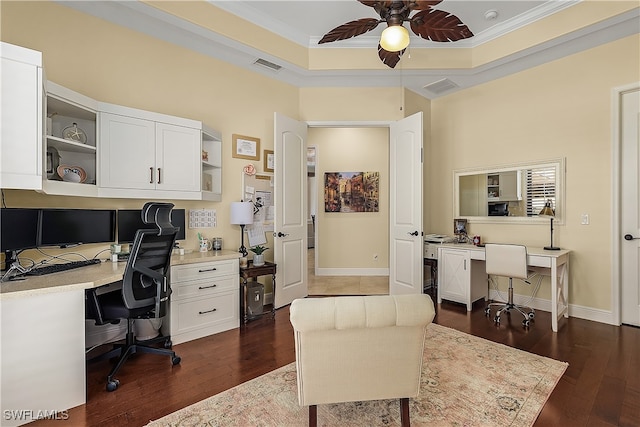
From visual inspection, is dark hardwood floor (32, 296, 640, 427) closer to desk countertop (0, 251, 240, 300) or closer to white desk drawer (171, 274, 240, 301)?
white desk drawer (171, 274, 240, 301)

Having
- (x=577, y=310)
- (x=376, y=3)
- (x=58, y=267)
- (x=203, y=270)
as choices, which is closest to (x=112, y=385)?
(x=58, y=267)

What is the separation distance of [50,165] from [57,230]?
1.67ft

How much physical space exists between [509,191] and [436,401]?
3059 millimetres

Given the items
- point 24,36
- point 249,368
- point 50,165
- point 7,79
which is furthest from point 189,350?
point 24,36

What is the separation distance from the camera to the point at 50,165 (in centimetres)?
239

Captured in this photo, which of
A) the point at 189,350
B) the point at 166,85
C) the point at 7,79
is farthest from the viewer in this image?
the point at 166,85

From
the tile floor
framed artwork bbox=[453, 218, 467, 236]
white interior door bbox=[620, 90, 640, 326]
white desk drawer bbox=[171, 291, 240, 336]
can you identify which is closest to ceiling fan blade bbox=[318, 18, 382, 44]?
white desk drawer bbox=[171, 291, 240, 336]

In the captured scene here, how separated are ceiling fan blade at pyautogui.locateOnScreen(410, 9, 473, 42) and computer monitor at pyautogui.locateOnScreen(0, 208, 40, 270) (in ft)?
10.4

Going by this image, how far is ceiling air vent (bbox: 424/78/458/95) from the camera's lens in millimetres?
Answer: 4231

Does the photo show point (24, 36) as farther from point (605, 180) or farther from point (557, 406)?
point (605, 180)

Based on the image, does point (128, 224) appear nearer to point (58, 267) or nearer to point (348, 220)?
point (58, 267)

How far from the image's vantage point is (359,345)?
1585mm

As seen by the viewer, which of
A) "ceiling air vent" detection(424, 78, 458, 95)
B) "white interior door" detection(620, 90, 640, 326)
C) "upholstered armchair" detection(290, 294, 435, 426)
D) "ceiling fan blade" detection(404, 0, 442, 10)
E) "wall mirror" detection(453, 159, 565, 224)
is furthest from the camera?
"ceiling air vent" detection(424, 78, 458, 95)

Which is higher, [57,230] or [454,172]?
[454,172]
